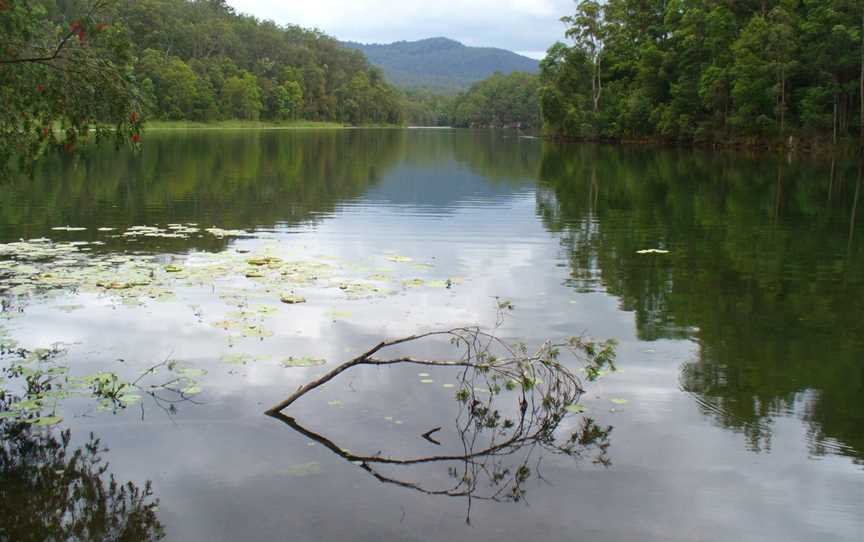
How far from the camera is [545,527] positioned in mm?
5531

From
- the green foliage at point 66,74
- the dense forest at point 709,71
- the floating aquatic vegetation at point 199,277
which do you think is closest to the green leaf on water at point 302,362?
the floating aquatic vegetation at point 199,277

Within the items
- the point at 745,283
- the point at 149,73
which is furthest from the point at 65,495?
the point at 149,73

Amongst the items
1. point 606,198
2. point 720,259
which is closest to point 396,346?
point 720,259

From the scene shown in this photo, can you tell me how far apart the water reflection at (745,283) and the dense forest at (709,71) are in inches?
1058

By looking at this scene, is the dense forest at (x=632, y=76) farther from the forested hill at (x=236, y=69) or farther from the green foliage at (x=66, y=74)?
the forested hill at (x=236, y=69)

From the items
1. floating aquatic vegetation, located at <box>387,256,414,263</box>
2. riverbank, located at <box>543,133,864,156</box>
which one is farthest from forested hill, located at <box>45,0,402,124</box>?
floating aquatic vegetation, located at <box>387,256,414,263</box>

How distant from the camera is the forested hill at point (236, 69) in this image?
402 feet

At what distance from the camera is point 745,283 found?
13.5m

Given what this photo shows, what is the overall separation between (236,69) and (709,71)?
104 meters

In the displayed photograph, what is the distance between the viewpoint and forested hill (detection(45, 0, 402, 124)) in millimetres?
122562

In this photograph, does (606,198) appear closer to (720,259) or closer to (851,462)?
(720,259)

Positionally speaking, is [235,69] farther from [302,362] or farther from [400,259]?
[302,362]

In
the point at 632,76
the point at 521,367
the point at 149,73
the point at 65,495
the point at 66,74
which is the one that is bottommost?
the point at 65,495

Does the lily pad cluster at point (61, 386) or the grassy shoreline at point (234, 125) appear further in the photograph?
the grassy shoreline at point (234, 125)
